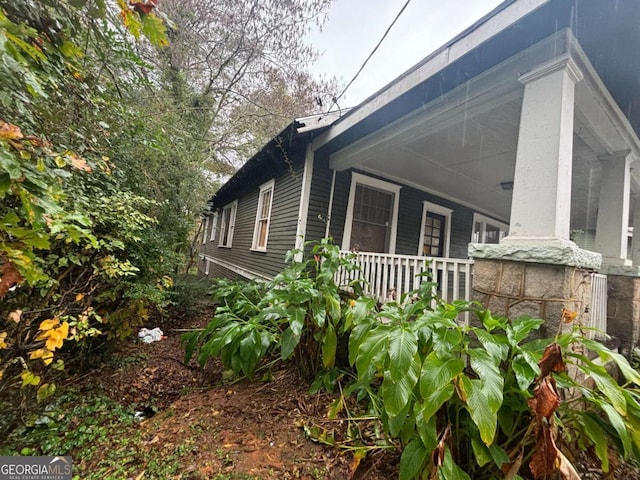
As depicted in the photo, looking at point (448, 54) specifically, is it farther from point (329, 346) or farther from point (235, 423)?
point (235, 423)

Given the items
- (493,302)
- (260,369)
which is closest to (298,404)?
(260,369)

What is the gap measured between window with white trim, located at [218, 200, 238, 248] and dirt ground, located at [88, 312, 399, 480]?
19.8ft

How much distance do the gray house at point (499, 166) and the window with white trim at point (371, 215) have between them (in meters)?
0.03

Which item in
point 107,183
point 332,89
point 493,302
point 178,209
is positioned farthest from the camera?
point 332,89

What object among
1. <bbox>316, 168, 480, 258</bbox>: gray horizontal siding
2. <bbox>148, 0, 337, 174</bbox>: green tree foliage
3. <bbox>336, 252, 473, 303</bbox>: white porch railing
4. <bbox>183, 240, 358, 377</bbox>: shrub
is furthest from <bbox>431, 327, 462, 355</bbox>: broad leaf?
<bbox>148, 0, 337, 174</bbox>: green tree foliage

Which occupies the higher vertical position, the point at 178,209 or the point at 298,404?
the point at 178,209

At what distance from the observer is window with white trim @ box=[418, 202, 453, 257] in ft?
19.7

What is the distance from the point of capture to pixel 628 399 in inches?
42.6

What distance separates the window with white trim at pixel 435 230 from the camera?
237 inches

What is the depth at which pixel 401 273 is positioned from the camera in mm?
2807

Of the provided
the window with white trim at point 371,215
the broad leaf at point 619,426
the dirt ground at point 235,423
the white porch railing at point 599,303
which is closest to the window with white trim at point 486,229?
the window with white trim at point 371,215

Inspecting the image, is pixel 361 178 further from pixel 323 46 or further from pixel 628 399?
pixel 628 399

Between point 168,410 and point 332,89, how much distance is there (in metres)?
7.79

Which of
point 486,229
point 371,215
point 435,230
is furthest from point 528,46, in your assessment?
point 486,229
